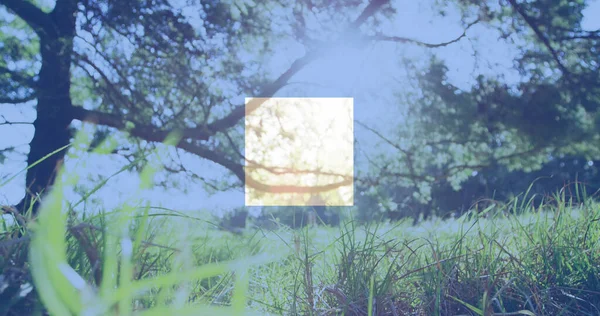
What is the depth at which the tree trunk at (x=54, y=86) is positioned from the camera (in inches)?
76.3

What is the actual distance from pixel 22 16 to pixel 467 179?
2522mm

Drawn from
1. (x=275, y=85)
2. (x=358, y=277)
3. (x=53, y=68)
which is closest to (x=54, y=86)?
(x=53, y=68)

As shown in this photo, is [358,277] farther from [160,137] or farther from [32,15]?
[32,15]

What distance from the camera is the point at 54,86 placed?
6.98ft

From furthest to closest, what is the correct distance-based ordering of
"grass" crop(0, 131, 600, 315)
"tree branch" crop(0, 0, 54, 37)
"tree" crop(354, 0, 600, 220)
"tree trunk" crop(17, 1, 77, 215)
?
"tree" crop(354, 0, 600, 220) < "tree branch" crop(0, 0, 54, 37) < "tree trunk" crop(17, 1, 77, 215) < "grass" crop(0, 131, 600, 315)

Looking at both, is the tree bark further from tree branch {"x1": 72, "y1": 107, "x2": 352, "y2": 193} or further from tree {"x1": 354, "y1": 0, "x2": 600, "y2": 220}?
tree {"x1": 354, "y1": 0, "x2": 600, "y2": 220}

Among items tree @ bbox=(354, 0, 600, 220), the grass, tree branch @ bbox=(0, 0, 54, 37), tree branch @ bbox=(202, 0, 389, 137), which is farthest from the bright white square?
tree branch @ bbox=(0, 0, 54, 37)

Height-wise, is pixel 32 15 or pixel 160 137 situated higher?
pixel 32 15

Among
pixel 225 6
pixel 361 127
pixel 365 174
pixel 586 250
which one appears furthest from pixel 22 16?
pixel 586 250

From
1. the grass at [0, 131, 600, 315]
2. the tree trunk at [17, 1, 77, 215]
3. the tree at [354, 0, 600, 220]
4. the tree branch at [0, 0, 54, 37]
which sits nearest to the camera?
the grass at [0, 131, 600, 315]

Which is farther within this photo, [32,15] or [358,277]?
[32,15]

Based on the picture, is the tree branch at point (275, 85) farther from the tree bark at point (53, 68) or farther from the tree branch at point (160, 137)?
the tree bark at point (53, 68)

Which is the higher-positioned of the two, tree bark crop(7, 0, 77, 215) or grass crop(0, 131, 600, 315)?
tree bark crop(7, 0, 77, 215)

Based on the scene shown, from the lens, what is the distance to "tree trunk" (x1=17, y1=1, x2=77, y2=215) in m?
1.94
